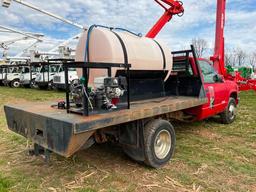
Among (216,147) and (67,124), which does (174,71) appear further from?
(67,124)

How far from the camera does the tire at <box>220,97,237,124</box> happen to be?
7.09 m

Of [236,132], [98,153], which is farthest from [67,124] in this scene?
[236,132]

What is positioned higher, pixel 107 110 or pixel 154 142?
pixel 107 110

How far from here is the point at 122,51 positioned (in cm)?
430

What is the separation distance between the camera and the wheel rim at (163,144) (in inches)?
170

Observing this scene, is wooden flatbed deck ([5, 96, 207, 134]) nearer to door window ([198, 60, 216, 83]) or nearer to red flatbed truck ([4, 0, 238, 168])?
red flatbed truck ([4, 0, 238, 168])

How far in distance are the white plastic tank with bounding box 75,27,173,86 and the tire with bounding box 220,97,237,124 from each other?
8.78ft

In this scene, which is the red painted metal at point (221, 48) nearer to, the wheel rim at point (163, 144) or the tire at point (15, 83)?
the wheel rim at point (163, 144)

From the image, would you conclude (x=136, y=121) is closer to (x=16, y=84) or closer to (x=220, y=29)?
(x=220, y=29)

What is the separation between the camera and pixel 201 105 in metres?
5.64

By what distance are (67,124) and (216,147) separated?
3342 millimetres

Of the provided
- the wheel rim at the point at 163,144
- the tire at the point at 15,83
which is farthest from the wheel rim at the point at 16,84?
the wheel rim at the point at 163,144

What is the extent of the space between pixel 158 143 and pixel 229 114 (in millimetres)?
3556

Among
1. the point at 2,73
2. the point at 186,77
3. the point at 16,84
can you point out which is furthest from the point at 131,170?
the point at 2,73
